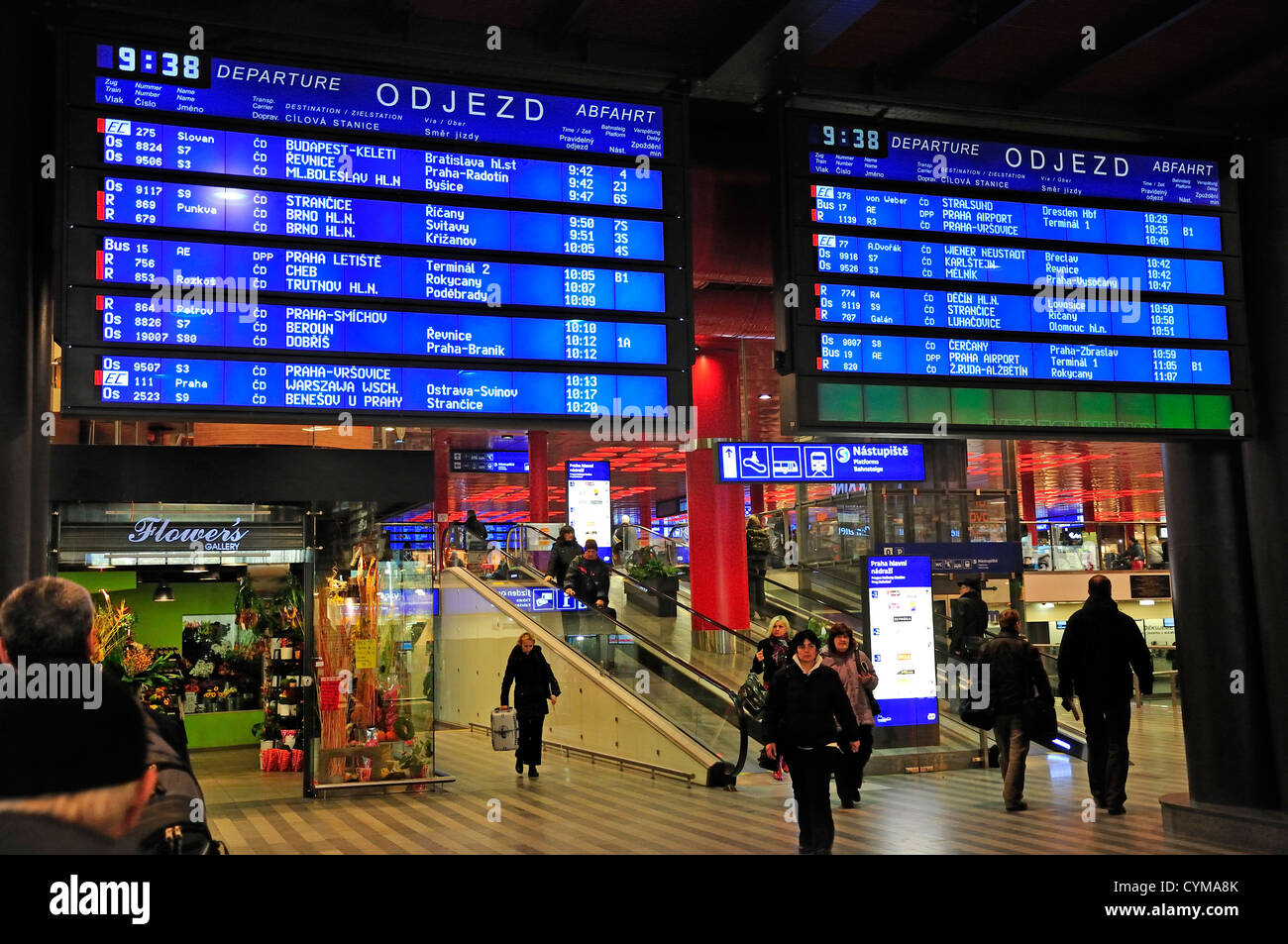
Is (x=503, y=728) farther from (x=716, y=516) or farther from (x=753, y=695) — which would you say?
(x=716, y=516)

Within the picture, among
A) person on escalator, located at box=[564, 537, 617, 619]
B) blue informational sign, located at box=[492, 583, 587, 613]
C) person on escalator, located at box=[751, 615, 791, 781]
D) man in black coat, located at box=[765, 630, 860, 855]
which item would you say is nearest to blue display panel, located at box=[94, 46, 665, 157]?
man in black coat, located at box=[765, 630, 860, 855]

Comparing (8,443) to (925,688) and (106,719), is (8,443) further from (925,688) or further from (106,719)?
(925,688)

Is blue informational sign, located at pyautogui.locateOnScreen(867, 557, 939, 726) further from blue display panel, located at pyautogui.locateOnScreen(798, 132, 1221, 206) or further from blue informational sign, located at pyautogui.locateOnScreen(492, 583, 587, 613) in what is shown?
blue display panel, located at pyautogui.locateOnScreen(798, 132, 1221, 206)

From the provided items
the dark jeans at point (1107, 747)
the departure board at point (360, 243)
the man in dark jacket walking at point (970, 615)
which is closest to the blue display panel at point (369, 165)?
the departure board at point (360, 243)

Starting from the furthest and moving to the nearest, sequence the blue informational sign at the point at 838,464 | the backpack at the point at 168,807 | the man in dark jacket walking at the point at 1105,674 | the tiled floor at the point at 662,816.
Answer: the blue informational sign at the point at 838,464 < the man in dark jacket walking at the point at 1105,674 < the tiled floor at the point at 662,816 < the backpack at the point at 168,807

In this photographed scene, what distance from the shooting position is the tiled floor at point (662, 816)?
9.03 meters

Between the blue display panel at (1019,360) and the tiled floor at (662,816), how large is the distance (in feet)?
10.8

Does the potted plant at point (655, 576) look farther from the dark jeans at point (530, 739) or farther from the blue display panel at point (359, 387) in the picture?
the blue display panel at point (359, 387)

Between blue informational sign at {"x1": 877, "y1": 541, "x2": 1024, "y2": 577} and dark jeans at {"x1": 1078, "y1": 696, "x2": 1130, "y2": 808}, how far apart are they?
3305 mm

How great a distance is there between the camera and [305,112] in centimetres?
650

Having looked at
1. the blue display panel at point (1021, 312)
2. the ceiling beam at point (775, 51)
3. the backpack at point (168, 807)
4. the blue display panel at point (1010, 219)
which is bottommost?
the backpack at point (168, 807)

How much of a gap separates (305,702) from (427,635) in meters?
1.40

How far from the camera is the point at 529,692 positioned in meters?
14.1

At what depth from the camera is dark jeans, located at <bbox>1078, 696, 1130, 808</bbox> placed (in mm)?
10039
